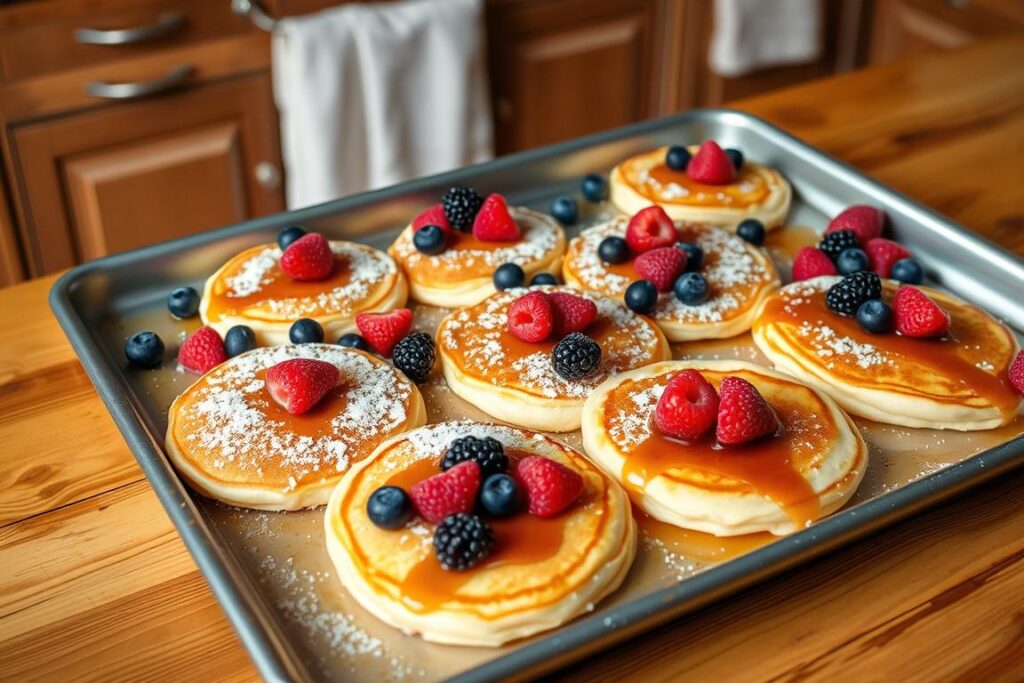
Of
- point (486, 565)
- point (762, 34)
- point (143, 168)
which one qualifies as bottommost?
point (143, 168)

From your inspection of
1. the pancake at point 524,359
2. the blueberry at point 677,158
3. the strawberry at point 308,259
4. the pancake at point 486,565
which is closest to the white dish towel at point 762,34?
the blueberry at point 677,158

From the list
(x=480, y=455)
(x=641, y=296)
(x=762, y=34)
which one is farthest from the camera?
(x=762, y=34)

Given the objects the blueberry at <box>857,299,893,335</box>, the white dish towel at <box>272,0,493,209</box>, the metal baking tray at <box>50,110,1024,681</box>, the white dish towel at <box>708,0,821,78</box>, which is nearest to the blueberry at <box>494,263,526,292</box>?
the metal baking tray at <box>50,110,1024,681</box>

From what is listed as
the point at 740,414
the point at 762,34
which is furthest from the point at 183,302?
the point at 762,34

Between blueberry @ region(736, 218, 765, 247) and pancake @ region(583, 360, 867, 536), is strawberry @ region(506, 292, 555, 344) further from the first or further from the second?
blueberry @ region(736, 218, 765, 247)

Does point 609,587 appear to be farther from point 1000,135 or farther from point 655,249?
point 1000,135

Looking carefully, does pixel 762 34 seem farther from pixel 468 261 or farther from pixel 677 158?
pixel 468 261
